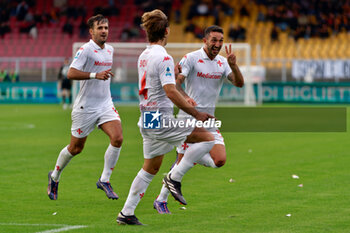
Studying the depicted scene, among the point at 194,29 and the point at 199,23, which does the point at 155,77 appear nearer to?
the point at 194,29

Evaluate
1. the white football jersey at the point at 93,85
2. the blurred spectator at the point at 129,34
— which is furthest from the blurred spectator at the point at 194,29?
the white football jersey at the point at 93,85

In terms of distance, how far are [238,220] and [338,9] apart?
34.4m

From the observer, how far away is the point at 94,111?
9.64 m

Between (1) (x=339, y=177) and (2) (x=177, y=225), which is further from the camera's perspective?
(1) (x=339, y=177)

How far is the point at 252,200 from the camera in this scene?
352 inches

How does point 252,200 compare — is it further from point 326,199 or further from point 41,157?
point 41,157

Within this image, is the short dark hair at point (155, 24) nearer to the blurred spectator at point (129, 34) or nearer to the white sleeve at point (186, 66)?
the white sleeve at point (186, 66)

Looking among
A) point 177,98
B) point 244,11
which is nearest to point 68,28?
point 244,11

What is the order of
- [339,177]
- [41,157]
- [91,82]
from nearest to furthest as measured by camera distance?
[91,82], [339,177], [41,157]

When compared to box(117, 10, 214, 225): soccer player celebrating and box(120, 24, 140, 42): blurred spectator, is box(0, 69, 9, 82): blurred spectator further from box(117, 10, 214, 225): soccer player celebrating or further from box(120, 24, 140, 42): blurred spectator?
box(117, 10, 214, 225): soccer player celebrating

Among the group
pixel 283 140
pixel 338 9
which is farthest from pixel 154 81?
pixel 338 9

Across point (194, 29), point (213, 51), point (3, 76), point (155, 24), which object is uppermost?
point (155, 24)

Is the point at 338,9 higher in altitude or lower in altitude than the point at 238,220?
higher

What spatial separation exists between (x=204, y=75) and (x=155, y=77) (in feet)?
7.12
